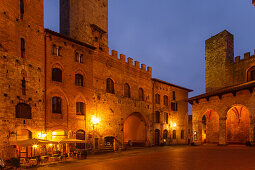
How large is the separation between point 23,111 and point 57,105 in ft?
10.4

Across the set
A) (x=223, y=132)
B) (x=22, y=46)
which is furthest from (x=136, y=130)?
(x=22, y=46)

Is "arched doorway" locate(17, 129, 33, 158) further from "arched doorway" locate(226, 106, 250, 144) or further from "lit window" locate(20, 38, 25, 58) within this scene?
"arched doorway" locate(226, 106, 250, 144)

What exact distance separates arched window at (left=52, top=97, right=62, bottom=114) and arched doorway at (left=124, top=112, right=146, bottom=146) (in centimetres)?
1261

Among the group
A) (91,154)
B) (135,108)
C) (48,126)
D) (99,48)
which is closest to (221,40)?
(135,108)

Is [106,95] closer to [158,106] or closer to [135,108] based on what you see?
[135,108]

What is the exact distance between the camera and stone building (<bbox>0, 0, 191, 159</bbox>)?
1574cm

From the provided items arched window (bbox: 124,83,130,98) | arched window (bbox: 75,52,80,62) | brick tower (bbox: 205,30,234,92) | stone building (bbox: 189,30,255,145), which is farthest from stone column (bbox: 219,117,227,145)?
arched window (bbox: 75,52,80,62)

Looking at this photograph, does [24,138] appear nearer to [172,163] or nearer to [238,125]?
[172,163]

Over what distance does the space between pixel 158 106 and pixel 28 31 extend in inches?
821

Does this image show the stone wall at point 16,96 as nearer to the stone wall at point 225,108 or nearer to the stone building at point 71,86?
the stone building at point 71,86

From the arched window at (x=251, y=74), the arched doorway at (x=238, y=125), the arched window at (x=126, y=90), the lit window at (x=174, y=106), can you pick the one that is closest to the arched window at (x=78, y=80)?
the arched window at (x=126, y=90)

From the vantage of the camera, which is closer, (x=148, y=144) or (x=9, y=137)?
(x=9, y=137)

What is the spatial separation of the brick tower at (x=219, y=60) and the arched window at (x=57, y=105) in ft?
86.7

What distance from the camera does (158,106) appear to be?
31.6 metres
